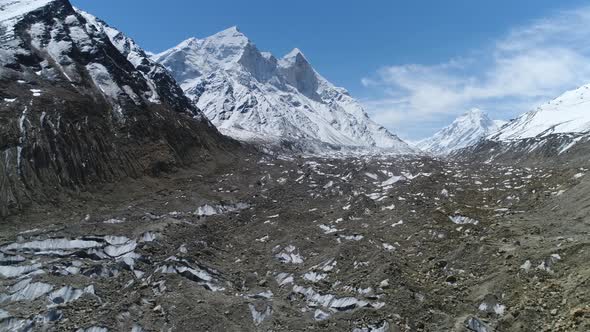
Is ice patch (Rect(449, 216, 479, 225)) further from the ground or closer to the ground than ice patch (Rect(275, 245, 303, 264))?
further from the ground

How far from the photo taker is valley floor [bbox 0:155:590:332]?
28562 mm

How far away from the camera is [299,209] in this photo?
65.5m

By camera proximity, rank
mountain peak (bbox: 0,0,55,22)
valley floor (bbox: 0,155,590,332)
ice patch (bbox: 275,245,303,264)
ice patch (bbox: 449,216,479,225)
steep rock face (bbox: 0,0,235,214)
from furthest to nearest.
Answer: mountain peak (bbox: 0,0,55,22) → steep rock face (bbox: 0,0,235,214) → ice patch (bbox: 449,216,479,225) → ice patch (bbox: 275,245,303,264) → valley floor (bbox: 0,155,590,332)

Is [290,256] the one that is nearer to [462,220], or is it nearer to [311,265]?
[311,265]

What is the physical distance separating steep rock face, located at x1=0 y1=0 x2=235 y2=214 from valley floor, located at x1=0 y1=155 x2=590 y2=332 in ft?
22.0

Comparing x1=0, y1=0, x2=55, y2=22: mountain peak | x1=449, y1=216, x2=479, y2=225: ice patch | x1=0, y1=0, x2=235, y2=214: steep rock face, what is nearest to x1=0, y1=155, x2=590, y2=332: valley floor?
x1=449, y1=216, x2=479, y2=225: ice patch

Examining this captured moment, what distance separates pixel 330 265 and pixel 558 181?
108 feet

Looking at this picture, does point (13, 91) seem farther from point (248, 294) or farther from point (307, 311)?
point (307, 311)

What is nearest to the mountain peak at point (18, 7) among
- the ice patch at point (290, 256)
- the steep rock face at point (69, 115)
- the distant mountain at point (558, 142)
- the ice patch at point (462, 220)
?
the steep rock face at point (69, 115)

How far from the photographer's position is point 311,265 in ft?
135

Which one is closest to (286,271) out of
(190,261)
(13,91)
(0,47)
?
(190,261)

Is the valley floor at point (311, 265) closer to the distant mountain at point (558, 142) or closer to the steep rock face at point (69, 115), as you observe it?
the steep rock face at point (69, 115)

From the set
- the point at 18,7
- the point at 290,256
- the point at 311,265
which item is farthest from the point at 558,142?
the point at 18,7

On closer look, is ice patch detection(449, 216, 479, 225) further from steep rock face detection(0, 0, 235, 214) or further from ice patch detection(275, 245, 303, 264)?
steep rock face detection(0, 0, 235, 214)
